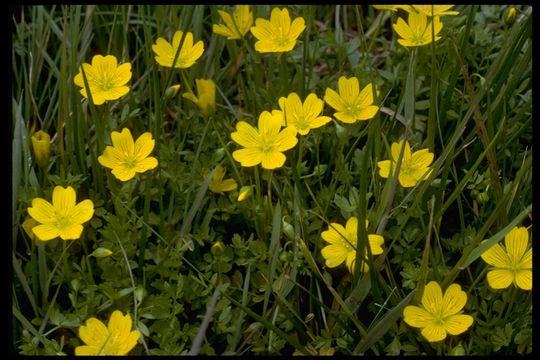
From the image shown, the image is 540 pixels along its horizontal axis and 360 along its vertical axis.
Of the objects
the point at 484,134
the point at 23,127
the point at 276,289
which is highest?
the point at 484,134

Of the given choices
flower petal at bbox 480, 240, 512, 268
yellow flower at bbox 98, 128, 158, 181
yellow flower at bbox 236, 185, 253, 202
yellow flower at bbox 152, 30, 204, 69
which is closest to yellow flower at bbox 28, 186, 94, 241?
yellow flower at bbox 98, 128, 158, 181

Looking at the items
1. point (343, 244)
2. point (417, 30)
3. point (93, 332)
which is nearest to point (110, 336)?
point (93, 332)

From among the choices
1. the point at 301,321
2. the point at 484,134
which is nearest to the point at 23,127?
the point at 301,321

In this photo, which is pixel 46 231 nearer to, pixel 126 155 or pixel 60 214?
pixel 60 214

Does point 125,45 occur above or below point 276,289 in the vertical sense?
above

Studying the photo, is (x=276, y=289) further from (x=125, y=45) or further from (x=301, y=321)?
(x=125, y=45)

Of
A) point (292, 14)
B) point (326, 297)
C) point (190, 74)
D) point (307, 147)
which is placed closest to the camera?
point (326, 297)

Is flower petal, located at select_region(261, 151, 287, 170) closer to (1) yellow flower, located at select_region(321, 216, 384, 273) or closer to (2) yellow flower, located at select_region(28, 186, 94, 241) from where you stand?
(1) yellow flower, located at select_region(321, 216, 384, 273)
